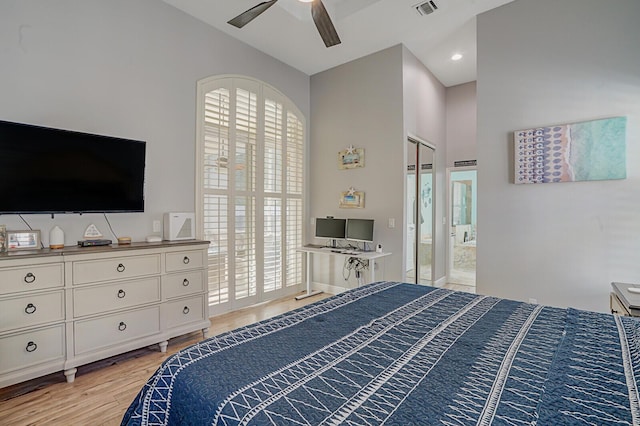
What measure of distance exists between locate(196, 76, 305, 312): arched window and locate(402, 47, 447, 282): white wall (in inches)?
63.9

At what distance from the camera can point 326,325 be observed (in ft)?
4.91

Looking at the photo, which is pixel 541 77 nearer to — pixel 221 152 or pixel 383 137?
pixel 383 137

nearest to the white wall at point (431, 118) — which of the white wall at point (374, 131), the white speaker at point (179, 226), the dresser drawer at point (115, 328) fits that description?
the white wall at point (374, 131)

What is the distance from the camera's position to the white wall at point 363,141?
161 inches

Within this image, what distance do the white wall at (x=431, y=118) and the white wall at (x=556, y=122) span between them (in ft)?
3.07

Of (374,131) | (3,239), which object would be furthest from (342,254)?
(3,239)

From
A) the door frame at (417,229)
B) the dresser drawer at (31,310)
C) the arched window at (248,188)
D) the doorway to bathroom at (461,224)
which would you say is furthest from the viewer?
the doorway to bathroom at (461,224)

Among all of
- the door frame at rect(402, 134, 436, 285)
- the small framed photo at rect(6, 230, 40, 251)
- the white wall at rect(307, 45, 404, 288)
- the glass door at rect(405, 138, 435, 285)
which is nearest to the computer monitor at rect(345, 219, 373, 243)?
the white wall at rect(307, 45, 404, 288)

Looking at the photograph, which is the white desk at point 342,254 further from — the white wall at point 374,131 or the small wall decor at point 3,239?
the small wall decor at point 3,239

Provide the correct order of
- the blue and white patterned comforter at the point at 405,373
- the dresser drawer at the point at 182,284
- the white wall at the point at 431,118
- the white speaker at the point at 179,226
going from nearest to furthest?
the blue and white patterned comforter at the point at 405,373 < the dresser drawer at the point at 182,284 < the white speaker at the point at 179,226 < the white wall at the point at 431,118

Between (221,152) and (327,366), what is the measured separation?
124 inches

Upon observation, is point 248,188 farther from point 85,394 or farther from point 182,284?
point 85,394

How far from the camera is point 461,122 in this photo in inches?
211

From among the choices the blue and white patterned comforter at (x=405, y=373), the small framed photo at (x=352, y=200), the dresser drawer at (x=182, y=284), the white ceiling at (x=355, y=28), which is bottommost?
the dresser drawer at (x=182, y=284)
